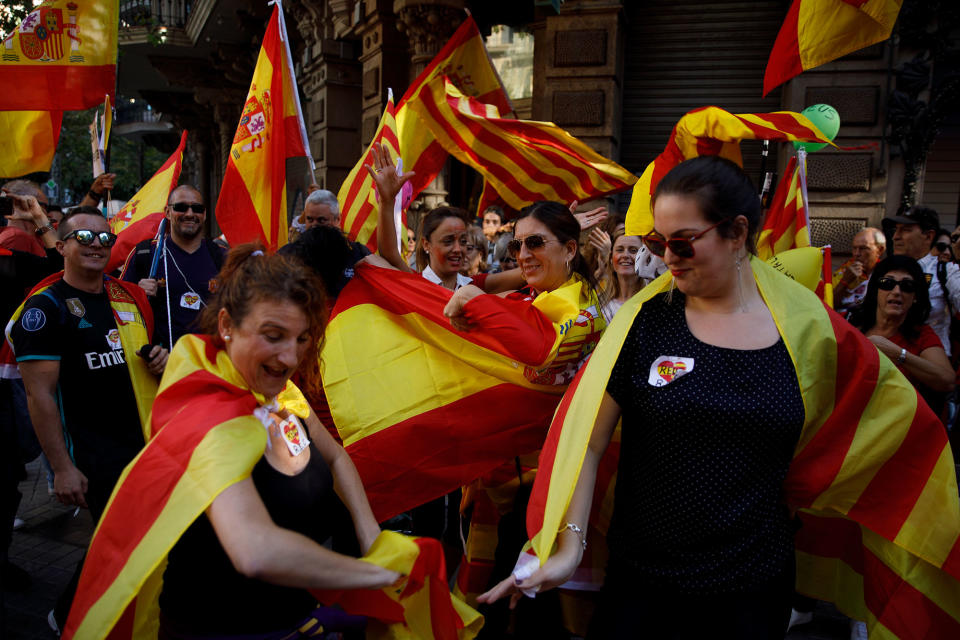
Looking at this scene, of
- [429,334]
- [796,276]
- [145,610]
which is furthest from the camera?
[429,334]

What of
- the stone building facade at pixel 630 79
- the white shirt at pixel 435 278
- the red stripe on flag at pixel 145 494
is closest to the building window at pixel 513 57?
the stone building facade at pixel 630 79

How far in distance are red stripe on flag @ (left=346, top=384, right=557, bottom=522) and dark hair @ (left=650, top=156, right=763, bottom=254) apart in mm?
1287

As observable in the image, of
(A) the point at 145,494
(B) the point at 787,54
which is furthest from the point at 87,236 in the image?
(B) the point at 787,54

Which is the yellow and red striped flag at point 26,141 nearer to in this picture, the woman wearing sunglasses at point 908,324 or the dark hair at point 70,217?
the dark hair at point 70,217

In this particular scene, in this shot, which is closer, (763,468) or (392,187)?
(763,468)

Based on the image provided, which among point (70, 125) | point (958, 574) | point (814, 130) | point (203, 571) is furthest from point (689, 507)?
point (70, 125)

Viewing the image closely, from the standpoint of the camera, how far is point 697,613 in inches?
75.2

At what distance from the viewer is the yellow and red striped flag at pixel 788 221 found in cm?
396

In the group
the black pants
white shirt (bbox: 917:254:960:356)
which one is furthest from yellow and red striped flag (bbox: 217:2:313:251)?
white shirt (bbox: 917:254:960:356)

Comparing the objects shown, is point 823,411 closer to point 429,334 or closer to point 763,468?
point 763,468

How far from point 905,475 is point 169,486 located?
77.9 inches

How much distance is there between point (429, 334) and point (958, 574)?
207cm

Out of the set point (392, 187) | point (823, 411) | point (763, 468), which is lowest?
point (763, 468)

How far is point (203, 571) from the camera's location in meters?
1.81
